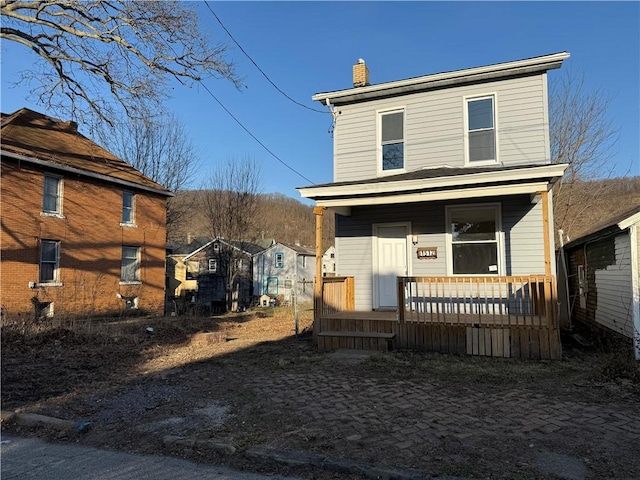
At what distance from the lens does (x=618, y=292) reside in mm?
8859

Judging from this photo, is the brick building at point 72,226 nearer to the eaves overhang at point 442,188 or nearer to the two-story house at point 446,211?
the two-story house at point 446,211

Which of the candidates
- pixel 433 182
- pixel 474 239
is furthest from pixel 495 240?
pixel 433 182

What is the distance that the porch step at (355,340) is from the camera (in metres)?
8.55

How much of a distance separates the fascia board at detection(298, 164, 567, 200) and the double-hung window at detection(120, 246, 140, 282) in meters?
14.3

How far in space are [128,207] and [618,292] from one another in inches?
786

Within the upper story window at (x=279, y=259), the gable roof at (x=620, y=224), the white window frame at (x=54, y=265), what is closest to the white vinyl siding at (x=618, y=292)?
the gable roof at (x=620, y=224)

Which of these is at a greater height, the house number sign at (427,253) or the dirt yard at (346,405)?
the house number sign at (427,253)

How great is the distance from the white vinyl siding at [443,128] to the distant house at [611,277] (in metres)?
2.18

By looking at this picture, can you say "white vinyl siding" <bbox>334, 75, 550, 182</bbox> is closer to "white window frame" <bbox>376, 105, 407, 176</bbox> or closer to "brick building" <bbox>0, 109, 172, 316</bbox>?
"white window frame" <bbox>376, 105, 407, 176</bbox>

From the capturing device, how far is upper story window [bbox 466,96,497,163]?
1020cm

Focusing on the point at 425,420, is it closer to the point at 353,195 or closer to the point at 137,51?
the point at 353,195

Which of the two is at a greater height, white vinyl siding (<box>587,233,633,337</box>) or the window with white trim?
the window with white trim

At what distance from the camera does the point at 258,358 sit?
8320mm

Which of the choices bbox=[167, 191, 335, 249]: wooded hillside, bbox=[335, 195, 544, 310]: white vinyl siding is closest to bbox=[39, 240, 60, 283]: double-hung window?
bbox=[167, 191, 335, 249]: wooded hillside
